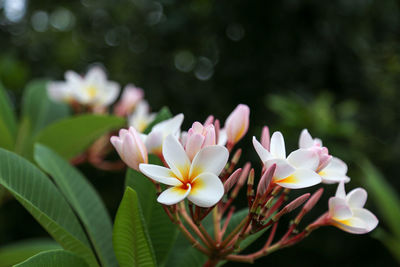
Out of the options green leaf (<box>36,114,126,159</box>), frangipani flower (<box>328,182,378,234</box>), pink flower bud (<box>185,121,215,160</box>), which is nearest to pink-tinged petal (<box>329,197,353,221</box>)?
frangipani flower (<box>328,182,378,234</box>)

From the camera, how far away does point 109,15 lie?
3.22 m

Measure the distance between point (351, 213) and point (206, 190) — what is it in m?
0.23

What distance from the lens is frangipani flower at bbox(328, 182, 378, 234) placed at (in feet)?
1.90

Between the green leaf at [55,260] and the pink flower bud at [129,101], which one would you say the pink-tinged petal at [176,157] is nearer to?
the green leaf at [55,260]

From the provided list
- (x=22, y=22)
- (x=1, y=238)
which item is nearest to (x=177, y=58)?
(x=22, y=22)

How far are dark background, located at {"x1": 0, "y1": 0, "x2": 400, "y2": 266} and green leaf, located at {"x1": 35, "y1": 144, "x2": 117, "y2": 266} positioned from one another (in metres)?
1.12

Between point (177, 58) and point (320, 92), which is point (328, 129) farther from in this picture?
point (177, 58)

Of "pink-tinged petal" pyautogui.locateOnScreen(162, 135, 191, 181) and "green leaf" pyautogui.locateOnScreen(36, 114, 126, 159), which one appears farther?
"green leaf" pyautogui.locateOnScreen(36, 114, 126, 159)

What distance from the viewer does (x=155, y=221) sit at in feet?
2.10

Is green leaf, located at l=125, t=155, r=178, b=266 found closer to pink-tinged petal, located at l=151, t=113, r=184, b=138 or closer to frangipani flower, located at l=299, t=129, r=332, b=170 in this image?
pink-tinged petal, located at l=151, t=113, r=184, b=138

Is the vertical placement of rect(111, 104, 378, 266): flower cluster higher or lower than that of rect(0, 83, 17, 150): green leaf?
higher

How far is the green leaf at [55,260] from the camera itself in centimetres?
48

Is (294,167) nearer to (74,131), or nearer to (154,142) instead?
(154,142)

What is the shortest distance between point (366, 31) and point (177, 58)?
140cm
